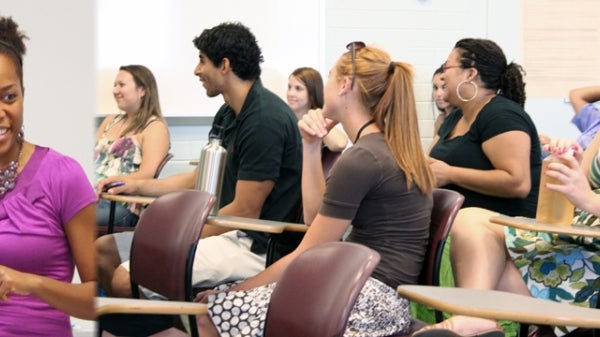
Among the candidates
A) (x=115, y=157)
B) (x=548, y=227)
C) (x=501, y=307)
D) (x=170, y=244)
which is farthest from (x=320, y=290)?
(x=115, y=157)

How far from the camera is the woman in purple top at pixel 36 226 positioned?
52 centimetres

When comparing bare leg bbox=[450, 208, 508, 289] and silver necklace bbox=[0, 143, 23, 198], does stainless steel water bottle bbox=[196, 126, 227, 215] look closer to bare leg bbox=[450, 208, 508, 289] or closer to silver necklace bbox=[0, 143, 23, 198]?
bare leg bbox=[450, 208, 508, 289]

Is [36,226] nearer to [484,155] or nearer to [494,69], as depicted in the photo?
[484,155]

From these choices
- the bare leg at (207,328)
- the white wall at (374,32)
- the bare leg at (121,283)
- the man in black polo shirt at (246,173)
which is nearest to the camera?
the bare leg at (121,283)

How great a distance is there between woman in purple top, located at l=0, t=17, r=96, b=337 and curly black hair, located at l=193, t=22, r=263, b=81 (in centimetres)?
241

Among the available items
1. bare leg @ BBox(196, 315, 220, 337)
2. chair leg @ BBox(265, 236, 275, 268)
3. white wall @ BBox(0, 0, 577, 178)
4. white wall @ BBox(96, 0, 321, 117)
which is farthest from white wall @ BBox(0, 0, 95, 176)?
white wall @ BBox(96, 0, 321, 117)

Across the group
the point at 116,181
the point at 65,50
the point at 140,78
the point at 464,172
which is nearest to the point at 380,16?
the point at 140,78

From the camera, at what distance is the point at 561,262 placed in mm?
2396

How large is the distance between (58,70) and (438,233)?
172 cm

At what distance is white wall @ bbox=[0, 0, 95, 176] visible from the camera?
0.51 m

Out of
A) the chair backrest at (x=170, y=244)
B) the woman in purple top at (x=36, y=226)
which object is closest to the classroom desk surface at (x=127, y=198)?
the chair backrest at (x=170, y=244)

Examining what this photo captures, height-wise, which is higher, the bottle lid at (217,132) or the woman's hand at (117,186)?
the bottle lid at (217,132)

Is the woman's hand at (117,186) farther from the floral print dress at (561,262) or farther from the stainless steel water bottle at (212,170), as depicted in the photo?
the floral print dress at (561,262)

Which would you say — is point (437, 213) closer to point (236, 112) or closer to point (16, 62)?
point (236, 112)
